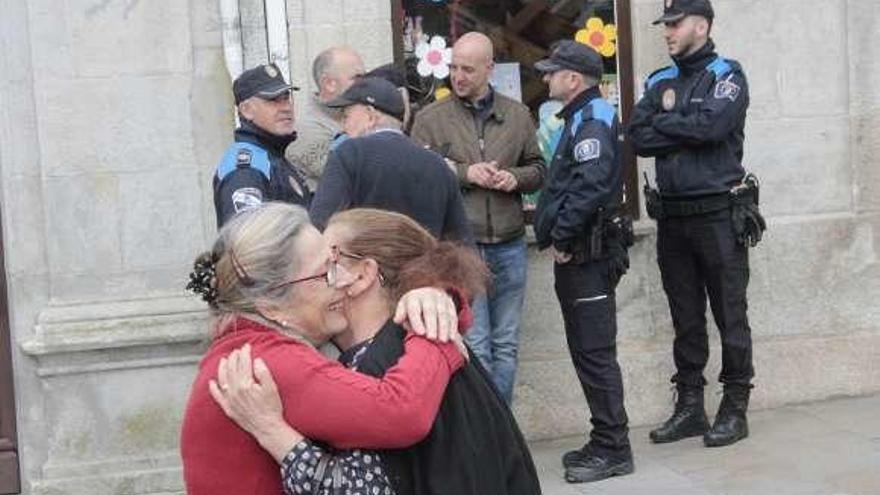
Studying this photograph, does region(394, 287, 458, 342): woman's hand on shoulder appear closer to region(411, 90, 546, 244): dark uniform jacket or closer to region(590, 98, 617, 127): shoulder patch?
region(590, 98, 617, 127): shoulder patch

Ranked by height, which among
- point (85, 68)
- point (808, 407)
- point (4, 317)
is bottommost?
point (808, 407)

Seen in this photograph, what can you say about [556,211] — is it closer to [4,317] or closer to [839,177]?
[839,177]

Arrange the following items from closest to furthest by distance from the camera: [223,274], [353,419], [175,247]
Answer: [353,419], [223,274], [175,247]

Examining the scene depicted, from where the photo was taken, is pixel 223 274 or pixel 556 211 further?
pixel 556 211

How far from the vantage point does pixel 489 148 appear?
633cm

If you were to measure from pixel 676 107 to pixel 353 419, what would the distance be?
4.21 metres

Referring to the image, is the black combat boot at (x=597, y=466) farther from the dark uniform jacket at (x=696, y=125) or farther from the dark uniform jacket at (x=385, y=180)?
the dark uniform jacket at (x=385, y=180)

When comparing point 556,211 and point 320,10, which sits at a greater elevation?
point 320,10

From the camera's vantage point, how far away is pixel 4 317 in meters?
6.43

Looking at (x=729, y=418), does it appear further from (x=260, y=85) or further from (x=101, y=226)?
(x=101, y=226)

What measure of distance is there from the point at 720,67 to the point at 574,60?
0.77m

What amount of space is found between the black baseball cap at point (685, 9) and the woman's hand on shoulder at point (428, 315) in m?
4.04

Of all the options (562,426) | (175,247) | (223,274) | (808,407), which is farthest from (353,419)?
(808,407)

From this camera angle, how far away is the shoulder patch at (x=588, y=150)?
5.78 m
